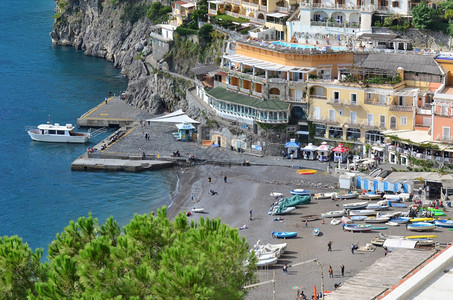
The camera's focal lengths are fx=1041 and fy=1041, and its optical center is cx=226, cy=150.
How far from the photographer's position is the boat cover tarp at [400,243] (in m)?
82.9

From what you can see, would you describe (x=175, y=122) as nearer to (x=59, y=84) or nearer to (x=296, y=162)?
(x=296, y=162)

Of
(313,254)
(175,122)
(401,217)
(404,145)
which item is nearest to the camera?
(313,254)

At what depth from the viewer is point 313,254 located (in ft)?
279

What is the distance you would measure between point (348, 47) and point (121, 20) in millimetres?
59889

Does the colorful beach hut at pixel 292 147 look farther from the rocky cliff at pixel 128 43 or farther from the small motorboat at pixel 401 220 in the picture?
the small motorboat at pixel 401 220

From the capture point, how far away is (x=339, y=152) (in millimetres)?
108500

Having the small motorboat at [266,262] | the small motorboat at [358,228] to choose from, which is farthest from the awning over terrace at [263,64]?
the small motorboat at [266,262]

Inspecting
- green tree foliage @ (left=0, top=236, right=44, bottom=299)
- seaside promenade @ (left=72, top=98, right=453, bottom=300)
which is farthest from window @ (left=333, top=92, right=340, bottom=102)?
green tree foliage @ (left=0, top=236, right=44, bottom=299)

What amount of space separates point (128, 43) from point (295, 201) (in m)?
71.6

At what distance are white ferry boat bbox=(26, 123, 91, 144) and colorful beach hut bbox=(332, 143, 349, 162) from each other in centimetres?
3114

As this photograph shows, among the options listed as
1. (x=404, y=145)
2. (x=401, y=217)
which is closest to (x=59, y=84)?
(x=404, y=145)

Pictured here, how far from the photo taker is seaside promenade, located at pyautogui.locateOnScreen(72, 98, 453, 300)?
77.1 meters

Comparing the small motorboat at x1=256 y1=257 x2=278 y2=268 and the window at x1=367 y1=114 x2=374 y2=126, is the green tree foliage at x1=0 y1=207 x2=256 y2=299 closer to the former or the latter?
the small motorboat at x1=256 y1=257 x2=278 y2=268

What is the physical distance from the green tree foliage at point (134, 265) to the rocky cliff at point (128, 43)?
60370 mm
